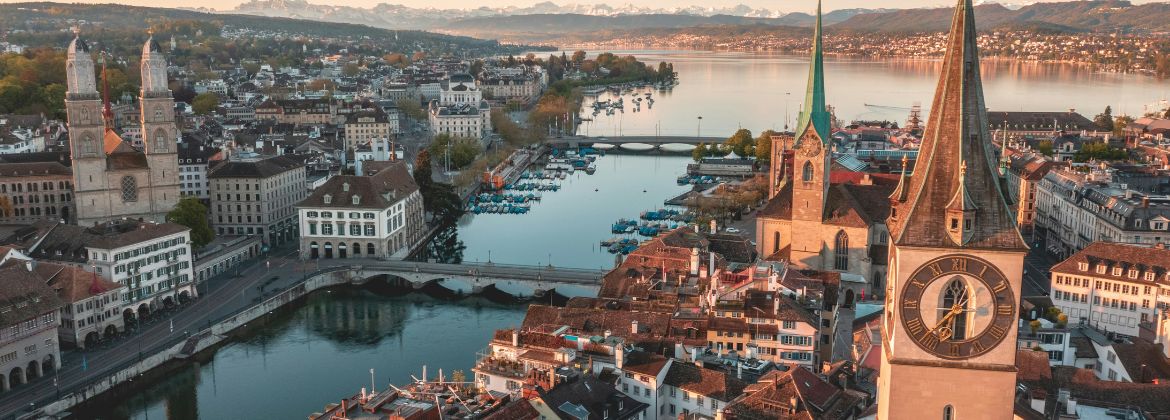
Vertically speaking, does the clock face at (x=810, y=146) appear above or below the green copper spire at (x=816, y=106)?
below

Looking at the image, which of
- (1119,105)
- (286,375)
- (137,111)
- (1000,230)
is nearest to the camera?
(1000,230)

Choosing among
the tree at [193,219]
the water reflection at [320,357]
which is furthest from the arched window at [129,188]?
the water reflection at [320,357]

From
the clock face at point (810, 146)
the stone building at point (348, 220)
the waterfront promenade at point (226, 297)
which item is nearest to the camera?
the waterfront promenade at point (226, 297)

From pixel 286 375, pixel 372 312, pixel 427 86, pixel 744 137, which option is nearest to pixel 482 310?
pixel 372 312

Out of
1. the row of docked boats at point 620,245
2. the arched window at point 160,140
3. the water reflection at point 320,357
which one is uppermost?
the arched window at point 160,140

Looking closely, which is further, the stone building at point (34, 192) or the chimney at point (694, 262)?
the stone building at point (34, 192)

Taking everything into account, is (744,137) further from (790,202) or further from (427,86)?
(427,86)

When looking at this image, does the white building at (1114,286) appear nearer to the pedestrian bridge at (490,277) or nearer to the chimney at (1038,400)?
the chimney at (1038,400)

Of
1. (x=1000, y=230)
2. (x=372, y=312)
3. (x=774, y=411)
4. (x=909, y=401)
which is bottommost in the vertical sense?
(x=372, y=312)
